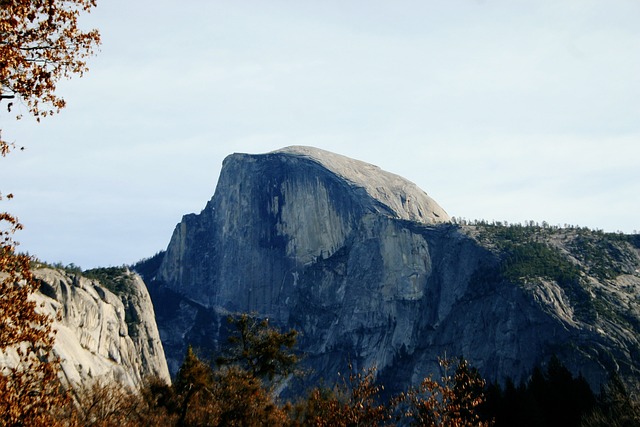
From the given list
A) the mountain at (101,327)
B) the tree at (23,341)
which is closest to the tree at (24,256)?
the tree at (23,341)

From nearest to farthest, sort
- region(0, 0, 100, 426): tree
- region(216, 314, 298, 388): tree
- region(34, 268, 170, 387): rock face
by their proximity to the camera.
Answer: region(0, 0, 100, 426): tree, region(216, 314, 298, 388): tree, region(34, 268, 170, 387): rock face

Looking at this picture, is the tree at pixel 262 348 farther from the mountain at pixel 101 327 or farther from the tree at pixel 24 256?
the mountain at pixel 101 327

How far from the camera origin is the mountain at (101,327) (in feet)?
418

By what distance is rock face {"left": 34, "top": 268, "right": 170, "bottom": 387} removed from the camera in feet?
418

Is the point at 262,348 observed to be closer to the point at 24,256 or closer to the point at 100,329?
the point at 24,256

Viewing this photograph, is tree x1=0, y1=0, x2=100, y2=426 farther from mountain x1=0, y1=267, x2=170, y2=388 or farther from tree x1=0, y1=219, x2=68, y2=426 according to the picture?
mountain x1=0, y1=267, x2=170, y2=388

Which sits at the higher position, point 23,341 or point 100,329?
point 23,341

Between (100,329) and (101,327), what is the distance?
50 cm

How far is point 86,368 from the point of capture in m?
126

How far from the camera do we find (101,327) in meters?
162

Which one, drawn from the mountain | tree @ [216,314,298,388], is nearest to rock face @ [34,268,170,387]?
the mountain

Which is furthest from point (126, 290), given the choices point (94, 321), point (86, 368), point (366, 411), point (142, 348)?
point (366, 411)

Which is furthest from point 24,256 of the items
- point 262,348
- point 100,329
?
point 100,329

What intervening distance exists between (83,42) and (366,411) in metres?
20.1
